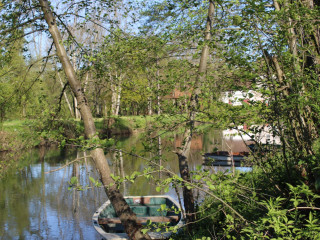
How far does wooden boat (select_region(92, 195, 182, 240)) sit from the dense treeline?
1065mm

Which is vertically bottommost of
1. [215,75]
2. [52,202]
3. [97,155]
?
[52,202]

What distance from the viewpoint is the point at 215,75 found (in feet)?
16.5

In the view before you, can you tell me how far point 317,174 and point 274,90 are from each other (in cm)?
80

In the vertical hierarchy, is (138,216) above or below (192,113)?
below

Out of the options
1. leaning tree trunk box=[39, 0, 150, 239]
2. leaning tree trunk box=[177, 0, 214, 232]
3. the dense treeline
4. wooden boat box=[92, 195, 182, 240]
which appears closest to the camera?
the dense treeline

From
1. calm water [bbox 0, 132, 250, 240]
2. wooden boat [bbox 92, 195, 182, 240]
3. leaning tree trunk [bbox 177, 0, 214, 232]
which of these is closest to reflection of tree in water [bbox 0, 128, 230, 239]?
calm water [bbox 0, 132, 250, 240]

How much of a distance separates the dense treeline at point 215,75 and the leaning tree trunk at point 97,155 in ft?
0.55

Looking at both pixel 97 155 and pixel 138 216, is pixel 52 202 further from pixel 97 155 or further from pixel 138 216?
pixel 97 155

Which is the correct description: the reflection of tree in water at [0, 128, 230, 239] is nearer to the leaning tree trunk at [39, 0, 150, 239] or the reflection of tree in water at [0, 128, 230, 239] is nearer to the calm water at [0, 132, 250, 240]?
the calm water at [0, 132, 250, 240]

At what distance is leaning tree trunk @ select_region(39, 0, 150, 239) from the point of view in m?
5.19

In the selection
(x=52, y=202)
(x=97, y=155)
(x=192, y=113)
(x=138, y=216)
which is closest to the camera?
(x=192, y=113)

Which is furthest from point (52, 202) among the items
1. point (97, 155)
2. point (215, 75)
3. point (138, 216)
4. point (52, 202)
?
point (215, 75)

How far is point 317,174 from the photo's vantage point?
9.39ft

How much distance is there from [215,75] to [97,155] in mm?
2128
